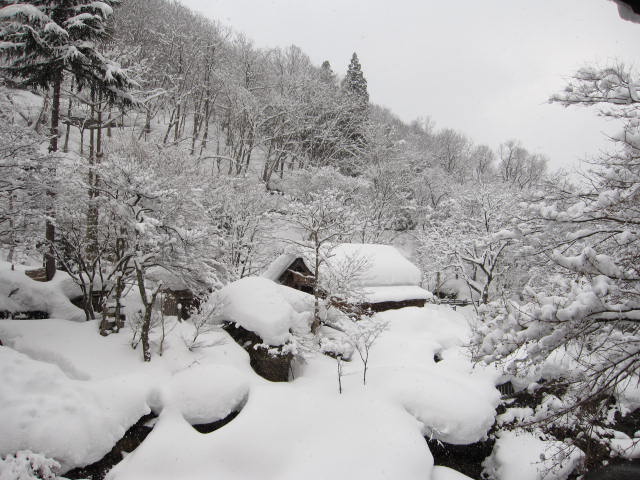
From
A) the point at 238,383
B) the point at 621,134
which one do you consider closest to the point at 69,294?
the point at 238,383

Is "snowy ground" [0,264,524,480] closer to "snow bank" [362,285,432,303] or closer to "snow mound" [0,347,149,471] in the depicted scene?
"snow mound" [0,347,149,471]

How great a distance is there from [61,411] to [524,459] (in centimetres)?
1309

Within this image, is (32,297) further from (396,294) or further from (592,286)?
(396,294)

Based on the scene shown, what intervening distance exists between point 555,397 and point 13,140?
19.9m

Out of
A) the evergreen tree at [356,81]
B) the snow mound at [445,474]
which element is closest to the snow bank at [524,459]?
the snow mound at [445,474]

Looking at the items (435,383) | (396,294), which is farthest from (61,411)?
(396,294)

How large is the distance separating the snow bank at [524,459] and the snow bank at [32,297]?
15312 millimetres

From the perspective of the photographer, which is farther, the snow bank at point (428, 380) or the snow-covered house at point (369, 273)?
the snow-covered house at point (369, 273)

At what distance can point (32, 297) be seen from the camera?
13.9 meters

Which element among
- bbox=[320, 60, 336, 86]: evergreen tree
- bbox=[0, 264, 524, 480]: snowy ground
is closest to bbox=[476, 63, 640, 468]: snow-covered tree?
bbox=[0, 264, 524, 480]: snowy ground

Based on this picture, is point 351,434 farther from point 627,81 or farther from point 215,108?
point 215,108

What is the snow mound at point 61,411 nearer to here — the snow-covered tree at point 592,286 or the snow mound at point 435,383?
the snow mound at point 435,383

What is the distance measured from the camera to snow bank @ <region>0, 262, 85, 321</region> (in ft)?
44.7

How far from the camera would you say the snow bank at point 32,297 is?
13.6 metres
